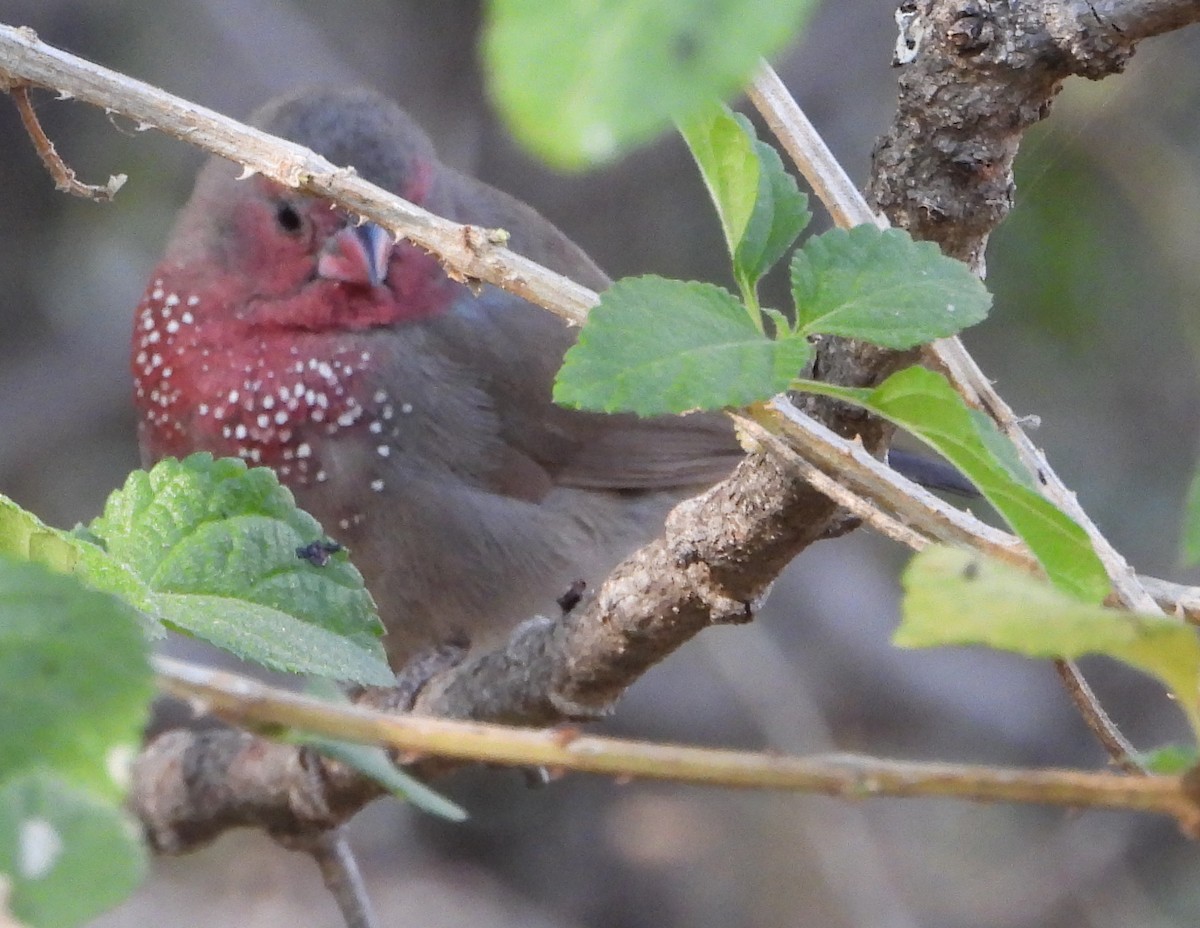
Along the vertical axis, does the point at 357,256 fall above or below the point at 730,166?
above

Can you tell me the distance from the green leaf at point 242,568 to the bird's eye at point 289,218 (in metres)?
1.94

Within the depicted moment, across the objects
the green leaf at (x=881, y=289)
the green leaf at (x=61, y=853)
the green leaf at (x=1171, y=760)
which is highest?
the green leaf at (x=881, y=289)

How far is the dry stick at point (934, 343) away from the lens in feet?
4.27

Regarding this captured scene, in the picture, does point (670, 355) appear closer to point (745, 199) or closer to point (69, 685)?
point (745, 199)

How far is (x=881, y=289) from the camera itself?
1011 mm

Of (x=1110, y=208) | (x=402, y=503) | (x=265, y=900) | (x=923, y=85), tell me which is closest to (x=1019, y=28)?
(x=923, y=85)

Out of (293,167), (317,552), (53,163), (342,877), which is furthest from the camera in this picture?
(342,877)

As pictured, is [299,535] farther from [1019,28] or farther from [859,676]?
[859,676]

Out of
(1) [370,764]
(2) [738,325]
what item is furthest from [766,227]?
(1) [370,764]

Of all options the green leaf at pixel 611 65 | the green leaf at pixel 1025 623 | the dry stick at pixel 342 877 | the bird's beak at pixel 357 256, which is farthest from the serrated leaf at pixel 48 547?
the bird's beak at pixel 357 256

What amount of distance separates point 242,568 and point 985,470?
0.55 metres

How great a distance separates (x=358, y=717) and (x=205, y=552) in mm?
475

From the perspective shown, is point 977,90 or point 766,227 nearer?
point 766,227

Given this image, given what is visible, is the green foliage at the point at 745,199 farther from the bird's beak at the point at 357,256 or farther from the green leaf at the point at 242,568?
the bird's beak at the point at 357,256
